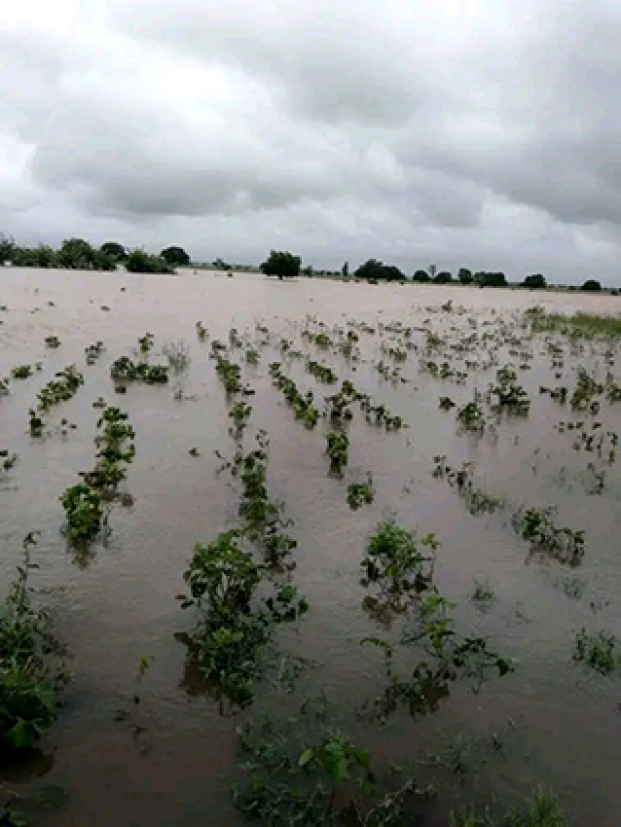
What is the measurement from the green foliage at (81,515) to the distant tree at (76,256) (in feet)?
248

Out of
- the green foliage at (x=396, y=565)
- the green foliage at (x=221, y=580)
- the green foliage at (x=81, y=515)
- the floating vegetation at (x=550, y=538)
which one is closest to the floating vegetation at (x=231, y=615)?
the green foliage at (x=221, y=580)

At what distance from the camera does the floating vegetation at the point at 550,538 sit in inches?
331

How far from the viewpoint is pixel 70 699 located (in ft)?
16.9

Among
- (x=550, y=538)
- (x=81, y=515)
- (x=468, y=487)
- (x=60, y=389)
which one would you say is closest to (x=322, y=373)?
(x=60, y=389)

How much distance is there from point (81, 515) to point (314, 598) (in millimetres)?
2769

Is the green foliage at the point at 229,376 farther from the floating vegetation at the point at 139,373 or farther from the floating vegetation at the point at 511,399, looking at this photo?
the floating vegetation at the point at 511,399

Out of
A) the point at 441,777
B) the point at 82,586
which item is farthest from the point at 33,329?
the point at 441,777

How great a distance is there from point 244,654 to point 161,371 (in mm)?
12933

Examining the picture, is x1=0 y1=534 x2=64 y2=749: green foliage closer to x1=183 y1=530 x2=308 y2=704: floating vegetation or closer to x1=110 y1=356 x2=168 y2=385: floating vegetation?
x1=183 y1=530 x2=308 y2=704: floating vegetation

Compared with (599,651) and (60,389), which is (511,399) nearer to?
(60,389)

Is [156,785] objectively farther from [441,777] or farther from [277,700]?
[441,777]

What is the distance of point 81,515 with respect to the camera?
304 inches

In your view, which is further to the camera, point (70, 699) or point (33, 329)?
point (33, 329)

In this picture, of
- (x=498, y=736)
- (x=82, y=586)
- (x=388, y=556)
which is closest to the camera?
(x=498, y=736)
